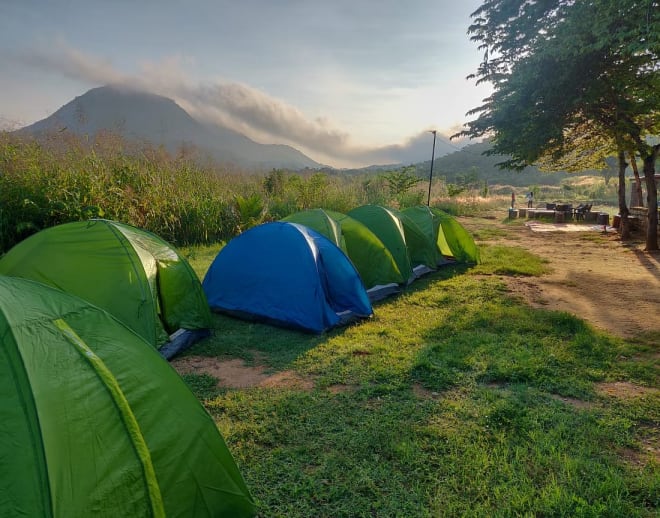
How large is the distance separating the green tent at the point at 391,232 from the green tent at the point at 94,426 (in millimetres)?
5730

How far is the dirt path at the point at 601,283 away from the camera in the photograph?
632 centimetres

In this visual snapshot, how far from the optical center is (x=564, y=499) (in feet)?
8.53

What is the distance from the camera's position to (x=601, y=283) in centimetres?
834

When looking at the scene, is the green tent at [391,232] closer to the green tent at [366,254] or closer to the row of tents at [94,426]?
the green tent at [366,254]

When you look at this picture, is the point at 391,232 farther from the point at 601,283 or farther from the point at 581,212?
the point at 581,212

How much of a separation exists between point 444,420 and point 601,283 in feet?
21.7

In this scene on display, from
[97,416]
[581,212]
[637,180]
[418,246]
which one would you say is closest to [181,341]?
[97,416]

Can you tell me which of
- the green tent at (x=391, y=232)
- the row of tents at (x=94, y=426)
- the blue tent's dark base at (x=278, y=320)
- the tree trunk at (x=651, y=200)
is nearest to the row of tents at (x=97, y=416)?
the row of tents at (x=94, y=426)

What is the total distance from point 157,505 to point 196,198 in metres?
9.36

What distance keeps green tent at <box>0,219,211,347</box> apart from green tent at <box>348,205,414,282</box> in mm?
4134

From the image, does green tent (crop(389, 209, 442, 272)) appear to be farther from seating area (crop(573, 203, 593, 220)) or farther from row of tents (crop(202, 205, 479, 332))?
seating area (crop(573, 203, 593, 220))

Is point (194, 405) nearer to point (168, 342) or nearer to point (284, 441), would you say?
point (284, 441)

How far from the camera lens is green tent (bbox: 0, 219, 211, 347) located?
4.27 meters

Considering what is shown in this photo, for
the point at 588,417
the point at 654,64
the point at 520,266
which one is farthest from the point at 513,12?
the point at 588,417
